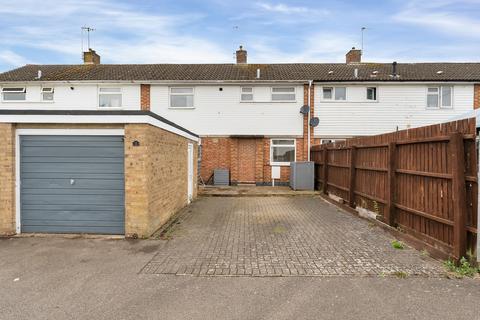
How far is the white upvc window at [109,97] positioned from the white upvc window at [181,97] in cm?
271

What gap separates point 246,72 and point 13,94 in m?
12.1

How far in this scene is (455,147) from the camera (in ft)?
13.9

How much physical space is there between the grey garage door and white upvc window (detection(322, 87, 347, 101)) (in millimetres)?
11659

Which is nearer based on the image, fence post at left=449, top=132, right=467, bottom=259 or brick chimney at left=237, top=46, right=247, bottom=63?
fence post at left=449, top=132, right=467, bottom=259

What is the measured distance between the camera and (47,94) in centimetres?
1528

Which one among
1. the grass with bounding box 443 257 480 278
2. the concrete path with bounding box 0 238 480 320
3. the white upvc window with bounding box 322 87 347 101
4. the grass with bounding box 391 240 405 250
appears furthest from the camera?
the white upvc window with bounding box 322 87 347 101

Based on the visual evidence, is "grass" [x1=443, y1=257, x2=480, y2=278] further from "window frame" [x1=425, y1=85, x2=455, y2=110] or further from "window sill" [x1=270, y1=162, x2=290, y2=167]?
"window frame" [x1=425, y1=85, x2=455, y2=110]

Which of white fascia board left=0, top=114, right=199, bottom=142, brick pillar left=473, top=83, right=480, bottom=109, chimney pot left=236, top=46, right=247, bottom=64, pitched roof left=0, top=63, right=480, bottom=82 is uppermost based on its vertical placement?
chimney pot left=236, top=46, right=247, bottom=64

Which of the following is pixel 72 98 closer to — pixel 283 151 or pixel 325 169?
pixel 283 151

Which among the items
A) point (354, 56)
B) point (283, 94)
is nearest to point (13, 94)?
point (283, 94)

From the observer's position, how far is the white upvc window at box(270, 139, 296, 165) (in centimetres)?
1480

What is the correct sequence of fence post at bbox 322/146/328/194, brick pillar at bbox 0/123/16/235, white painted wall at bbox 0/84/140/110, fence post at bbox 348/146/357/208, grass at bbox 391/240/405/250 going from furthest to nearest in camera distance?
white painted wall at bbox 0/84/140/110 → fence post at bbox 322/146/328/194 → fence post at bbox 348/146/357/208 → brick pillar at bbox 0/123/16/235 → grass at bbox 391/240/405/250

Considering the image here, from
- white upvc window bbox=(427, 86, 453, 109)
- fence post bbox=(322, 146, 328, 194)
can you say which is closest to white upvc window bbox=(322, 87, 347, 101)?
white upvc window bbox=(427, 86, 453, 109)

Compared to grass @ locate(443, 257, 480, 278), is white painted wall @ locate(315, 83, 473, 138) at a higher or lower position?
higher
